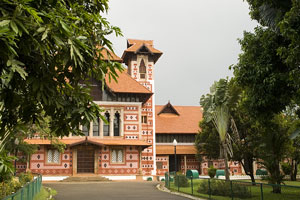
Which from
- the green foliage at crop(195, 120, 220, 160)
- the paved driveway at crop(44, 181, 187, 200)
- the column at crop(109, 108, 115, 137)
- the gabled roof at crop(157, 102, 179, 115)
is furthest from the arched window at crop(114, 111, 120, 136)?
the paved driveway at crop(44, 181, 187, 200)

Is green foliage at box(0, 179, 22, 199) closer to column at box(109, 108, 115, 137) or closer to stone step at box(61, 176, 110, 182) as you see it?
stone step at box(61, 176, 110, 182)

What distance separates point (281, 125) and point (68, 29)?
707 inches

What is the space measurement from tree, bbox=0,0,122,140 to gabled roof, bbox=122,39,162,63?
3178 cm

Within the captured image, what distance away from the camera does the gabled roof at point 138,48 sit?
38.6 m

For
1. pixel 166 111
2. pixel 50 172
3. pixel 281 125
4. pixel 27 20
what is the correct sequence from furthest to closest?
pixel 166 111 < pixel 50 172 < pixel 281 125 < pixel 27 20

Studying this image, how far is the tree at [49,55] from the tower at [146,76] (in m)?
29.9

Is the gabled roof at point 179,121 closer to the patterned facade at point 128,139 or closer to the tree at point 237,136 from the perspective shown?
the patterned facade at point 128,139

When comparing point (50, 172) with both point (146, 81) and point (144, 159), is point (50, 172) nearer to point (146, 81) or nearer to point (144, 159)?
point (144, 159)

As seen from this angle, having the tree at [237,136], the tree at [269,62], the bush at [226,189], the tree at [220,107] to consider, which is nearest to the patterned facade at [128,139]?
the tree at [237,136]

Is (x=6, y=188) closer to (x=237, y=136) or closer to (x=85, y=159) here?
(x=237, y=136)

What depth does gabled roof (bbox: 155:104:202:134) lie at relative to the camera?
4019 centimetres

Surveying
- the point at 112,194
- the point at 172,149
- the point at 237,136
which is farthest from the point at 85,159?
the point at 237,136

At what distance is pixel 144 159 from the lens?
118 ft

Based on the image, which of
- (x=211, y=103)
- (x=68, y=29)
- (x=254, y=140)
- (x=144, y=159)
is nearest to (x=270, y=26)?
→ (x=211, y=103)
